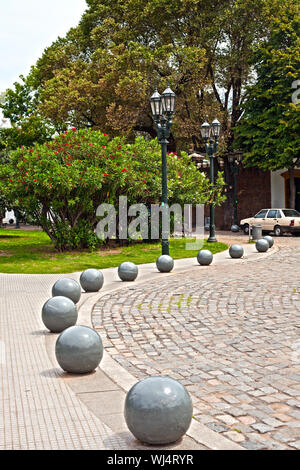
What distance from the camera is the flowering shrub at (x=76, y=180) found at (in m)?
19.3

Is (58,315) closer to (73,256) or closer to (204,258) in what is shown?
(204,258)

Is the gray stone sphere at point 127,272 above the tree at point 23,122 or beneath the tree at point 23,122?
beneath

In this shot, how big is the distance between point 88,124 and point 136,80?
8.17 meters

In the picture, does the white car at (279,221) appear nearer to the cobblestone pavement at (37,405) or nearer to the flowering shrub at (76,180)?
the flowering shrub at (76,180)

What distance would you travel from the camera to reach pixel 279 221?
30.5 m

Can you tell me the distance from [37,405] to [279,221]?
88.9ft

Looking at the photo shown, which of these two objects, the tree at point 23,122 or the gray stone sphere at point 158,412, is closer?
the gray stone sphere at point 158,412

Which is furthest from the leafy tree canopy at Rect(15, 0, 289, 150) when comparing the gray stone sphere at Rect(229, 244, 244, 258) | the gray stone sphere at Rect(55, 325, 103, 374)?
the gray stone sphere at Rect(55, 325, 103, 374)

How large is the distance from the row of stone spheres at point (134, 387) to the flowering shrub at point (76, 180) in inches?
389
